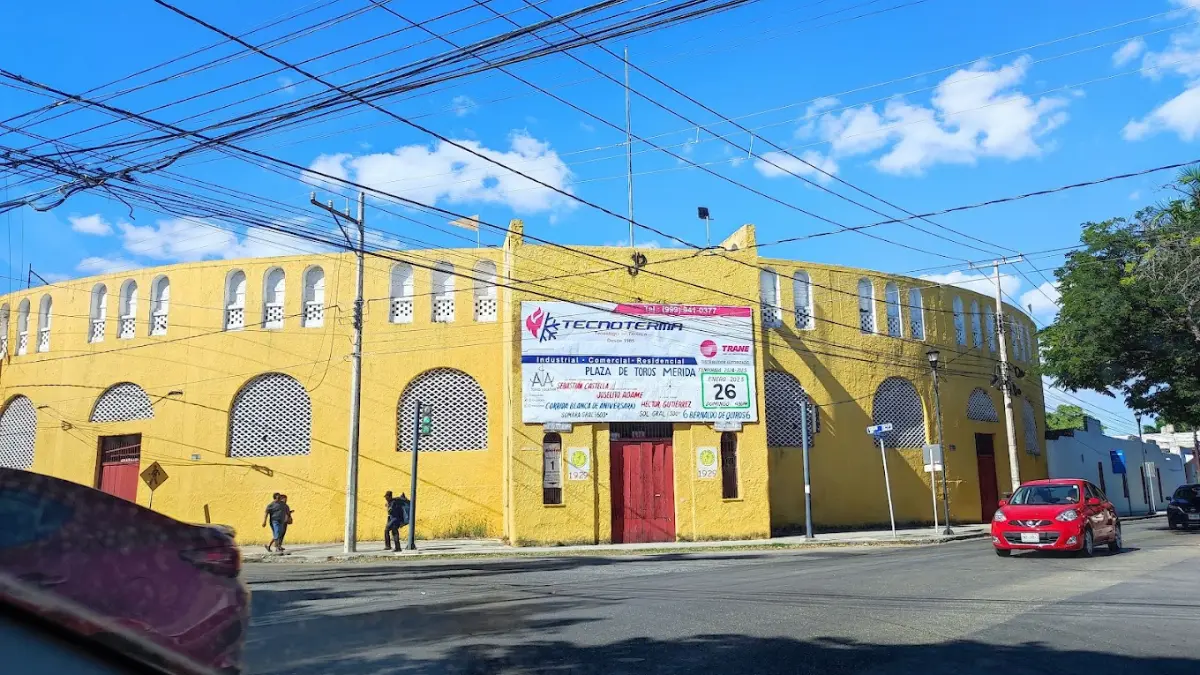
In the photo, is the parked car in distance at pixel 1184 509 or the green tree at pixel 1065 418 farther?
the green tree at pixel 1065 418

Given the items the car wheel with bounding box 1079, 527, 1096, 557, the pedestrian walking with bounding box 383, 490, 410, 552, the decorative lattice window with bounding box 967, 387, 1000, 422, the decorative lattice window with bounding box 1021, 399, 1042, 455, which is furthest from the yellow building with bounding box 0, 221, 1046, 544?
the car wheel with bounding box 1079, 527, 1096, 557

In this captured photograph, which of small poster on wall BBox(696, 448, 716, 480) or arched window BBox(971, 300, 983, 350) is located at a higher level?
arched window BBox(971, 300, 983, 350)

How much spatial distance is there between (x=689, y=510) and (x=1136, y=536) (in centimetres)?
1112

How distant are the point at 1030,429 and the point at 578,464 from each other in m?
20.9

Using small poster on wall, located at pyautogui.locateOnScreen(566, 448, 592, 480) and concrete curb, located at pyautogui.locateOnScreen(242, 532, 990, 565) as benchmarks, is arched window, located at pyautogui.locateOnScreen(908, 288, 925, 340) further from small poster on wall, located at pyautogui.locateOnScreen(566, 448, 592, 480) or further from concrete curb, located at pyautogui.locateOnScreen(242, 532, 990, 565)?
small poster on wall, located at pyautogui.locateOnScreen(566, 448, 592, 480)

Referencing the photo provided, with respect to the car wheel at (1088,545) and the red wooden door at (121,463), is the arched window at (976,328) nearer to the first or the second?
the car wheel at (1088,545)

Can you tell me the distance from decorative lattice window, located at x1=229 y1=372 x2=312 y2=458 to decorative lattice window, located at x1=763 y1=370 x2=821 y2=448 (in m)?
13.0

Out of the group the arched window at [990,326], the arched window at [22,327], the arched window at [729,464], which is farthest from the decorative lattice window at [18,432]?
the arched window at [990,326]

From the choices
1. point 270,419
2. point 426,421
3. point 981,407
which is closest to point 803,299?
point 981,407

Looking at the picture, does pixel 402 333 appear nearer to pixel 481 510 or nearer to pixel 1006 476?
pixel 481 510

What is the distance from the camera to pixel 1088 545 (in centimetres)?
1473

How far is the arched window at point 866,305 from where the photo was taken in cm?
2695

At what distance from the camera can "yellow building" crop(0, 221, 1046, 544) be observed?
21859 mm

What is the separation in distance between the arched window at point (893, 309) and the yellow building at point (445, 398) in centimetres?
11
